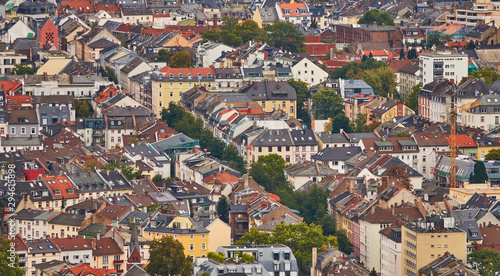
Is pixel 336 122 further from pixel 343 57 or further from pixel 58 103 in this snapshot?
pixel 343 57

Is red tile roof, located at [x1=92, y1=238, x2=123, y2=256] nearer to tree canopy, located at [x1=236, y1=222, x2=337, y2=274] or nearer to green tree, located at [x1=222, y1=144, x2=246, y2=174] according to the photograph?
tree canopy, located at [x1=236, y1=222, x2=337, y2=274]

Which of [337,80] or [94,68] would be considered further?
[94,68]

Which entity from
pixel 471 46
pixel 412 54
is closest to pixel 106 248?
pixel 412 54

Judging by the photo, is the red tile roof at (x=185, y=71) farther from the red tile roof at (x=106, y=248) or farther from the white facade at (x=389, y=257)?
the red tile roof at (x=106, y=248)

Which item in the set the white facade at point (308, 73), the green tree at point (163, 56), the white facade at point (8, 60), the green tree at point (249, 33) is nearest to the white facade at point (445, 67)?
the white facade at point (308, 73)

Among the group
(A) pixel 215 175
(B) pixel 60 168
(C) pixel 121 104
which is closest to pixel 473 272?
(A) pixel 215 175

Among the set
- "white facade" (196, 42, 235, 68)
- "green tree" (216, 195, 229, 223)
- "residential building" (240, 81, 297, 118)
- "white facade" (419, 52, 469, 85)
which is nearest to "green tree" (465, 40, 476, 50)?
"white facade" (419, 52, 469, 85)
